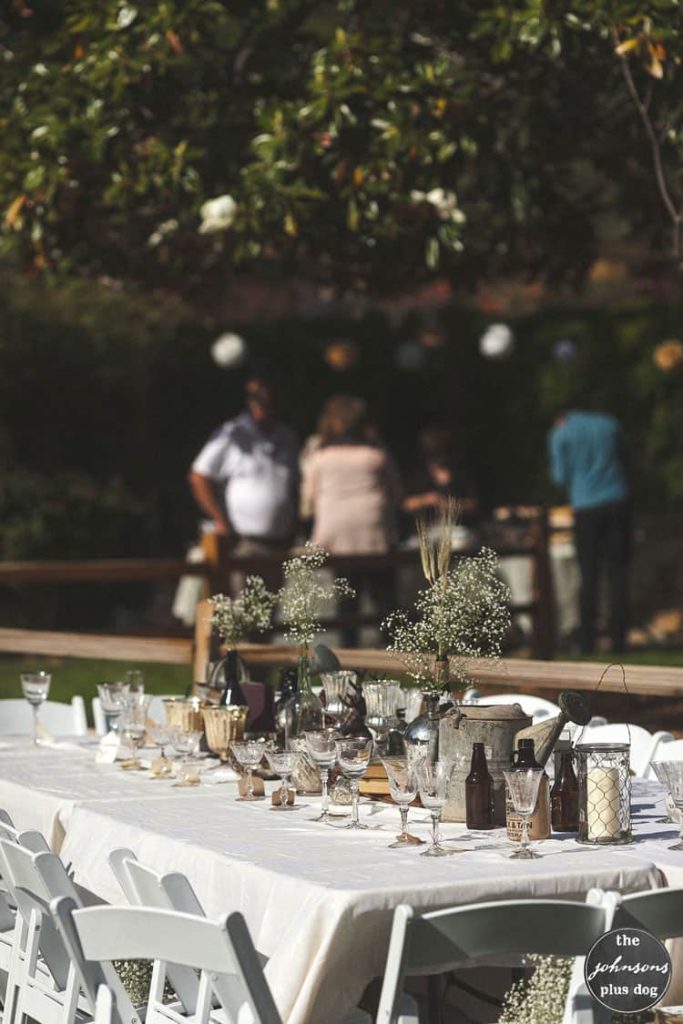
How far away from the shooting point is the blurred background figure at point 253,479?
1060 centimetres

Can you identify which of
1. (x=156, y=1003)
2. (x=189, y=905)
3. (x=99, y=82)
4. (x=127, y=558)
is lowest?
(x=156, y=1003)

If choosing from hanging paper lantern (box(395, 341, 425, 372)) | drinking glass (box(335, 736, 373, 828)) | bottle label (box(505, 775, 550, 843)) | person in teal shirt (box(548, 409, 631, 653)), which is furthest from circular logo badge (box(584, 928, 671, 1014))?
hanging paper lantern (box(395, 341, 425, 372))

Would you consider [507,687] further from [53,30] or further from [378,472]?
[53,30]

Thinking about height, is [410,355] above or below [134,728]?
above

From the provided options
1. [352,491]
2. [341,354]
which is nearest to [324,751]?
[352,491]

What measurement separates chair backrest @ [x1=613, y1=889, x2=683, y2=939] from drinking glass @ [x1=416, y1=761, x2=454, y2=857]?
625 mm

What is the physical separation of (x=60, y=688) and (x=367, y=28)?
4.98 meters

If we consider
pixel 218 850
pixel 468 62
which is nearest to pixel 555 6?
pixel 468 62

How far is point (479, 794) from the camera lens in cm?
429

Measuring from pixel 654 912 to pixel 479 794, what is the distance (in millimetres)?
943

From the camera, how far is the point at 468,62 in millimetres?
7527

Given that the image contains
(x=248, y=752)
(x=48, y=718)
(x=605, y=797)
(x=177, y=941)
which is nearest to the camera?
(x=177, y=941)

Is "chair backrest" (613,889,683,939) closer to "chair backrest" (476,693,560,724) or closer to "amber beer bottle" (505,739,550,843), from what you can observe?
"amber beer bottle" (505,739,550,843)

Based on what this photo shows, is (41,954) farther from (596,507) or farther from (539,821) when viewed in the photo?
(596,507)
